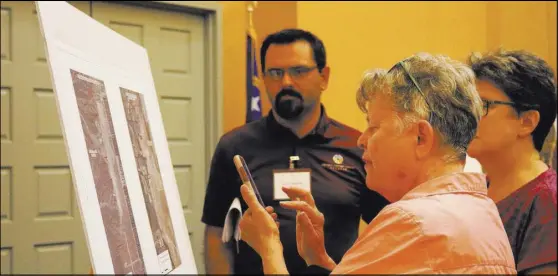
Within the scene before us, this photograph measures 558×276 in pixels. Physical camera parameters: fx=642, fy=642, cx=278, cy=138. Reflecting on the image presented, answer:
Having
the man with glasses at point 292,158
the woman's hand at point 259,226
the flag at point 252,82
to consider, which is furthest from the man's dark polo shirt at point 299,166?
the flag at point 252,82

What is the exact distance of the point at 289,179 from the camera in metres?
2.22

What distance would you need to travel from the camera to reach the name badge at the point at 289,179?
2.21m

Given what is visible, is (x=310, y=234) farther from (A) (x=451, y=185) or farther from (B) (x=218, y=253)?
(B) (x=218, y=253)

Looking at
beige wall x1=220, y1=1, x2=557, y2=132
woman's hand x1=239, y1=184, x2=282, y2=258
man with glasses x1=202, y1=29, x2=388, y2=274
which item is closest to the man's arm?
man with glasses x1=202, y1=29, x2=388, y2=274

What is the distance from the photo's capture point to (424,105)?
1146 mm

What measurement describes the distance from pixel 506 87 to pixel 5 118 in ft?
9.21

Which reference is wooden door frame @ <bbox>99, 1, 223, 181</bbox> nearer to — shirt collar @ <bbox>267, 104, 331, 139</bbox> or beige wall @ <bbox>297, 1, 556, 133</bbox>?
beige wall @ <bbox>297, 1, 556, 133</bbox>

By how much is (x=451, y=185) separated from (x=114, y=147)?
67 centimetres

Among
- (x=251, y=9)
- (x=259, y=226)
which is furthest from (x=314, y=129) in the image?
(x=251, y=9)

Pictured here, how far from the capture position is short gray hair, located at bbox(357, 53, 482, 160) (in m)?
1.15

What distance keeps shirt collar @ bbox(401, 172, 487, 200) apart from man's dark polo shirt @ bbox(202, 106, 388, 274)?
107cm

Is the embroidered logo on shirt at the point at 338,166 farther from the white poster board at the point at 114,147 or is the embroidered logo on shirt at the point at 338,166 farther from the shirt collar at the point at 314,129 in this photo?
the white poster board at the point at 114,147

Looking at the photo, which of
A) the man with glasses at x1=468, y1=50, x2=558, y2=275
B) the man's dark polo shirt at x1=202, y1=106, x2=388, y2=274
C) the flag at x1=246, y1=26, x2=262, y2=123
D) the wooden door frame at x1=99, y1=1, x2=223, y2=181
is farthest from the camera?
the wooden door frame at x1=99, y1=1, x2=223, y2=181

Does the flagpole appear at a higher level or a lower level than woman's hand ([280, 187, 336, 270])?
higher
